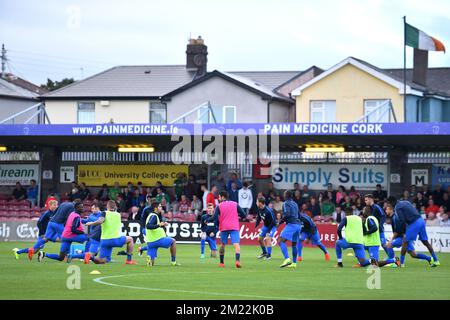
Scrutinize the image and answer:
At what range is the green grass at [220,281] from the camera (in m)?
18.7

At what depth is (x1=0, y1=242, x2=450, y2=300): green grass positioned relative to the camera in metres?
18.7

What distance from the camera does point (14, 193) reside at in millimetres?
45500

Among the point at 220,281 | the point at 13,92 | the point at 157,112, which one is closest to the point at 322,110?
the point at 157,112

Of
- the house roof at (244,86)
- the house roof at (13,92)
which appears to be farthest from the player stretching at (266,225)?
the house roof at (13,92)

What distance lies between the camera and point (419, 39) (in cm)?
4669

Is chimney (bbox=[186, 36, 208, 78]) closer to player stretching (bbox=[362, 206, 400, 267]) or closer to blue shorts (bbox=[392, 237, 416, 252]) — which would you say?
blue shorts (bbox=[392, 237, 416, 252])

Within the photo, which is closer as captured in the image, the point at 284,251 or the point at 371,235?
the point at 371,235

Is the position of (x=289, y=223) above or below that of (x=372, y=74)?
below

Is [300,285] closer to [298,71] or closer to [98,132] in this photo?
[98,132]

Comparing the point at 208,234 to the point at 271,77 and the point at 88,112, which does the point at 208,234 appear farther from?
the point at 271,77

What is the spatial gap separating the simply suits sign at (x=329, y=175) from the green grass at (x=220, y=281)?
13559mm

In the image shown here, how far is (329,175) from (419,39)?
26.2 ft
